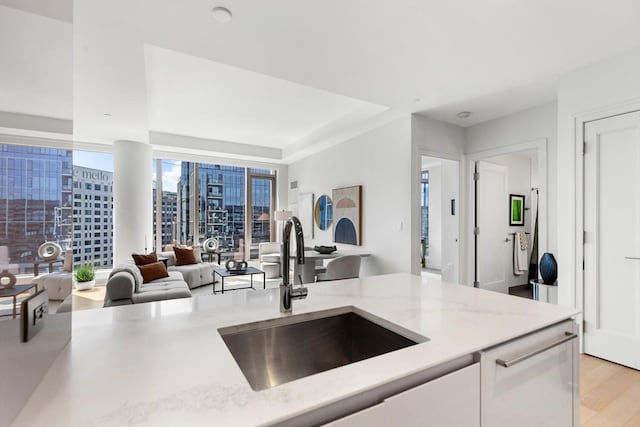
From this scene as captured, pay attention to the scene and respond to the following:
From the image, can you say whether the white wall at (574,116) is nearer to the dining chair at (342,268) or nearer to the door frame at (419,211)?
the door frame at (419,211)

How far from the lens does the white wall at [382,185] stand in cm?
402

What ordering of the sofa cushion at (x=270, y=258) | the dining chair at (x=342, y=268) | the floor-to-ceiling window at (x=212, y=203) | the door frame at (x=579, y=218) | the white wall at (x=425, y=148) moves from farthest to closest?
the floor-to-ceiling window at (x=212, y=203) < the sofa cushion at (x=270, y=258) < the white wall at (x=425, y=148) < the dining chair at (x=342, y=268) < the door frame at (x=579, y=218)

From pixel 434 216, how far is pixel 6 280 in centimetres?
773

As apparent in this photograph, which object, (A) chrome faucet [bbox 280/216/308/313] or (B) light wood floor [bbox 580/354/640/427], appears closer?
(A) chrome faucet [bbox 280/216/308/313]

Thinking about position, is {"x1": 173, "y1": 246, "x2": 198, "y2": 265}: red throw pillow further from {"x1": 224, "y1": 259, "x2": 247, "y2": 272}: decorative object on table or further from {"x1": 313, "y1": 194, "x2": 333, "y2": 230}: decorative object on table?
{"x1": 313, "y1": 194, "x2": 333, "y2": 230}: decorative object on table

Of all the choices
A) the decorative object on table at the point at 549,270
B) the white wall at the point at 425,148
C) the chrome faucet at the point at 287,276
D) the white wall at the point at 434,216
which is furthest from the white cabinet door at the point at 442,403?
the white wall at the point at 434,216

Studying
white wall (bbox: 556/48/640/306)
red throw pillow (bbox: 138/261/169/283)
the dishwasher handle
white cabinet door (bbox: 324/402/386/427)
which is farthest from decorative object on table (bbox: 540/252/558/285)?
red throw pillow (bbox: 138/261/169/283)

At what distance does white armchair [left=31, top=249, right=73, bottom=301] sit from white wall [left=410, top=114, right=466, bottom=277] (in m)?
3.59

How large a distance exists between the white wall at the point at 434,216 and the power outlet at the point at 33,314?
7.42 m

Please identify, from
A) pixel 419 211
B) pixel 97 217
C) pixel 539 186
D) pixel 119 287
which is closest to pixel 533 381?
pixel 419 211

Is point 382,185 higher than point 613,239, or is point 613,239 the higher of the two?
point 382,185

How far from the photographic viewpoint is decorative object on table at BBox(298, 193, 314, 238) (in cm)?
647

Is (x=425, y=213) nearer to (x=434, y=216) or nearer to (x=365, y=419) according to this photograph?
(x=434, y=216)

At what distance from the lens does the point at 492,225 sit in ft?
15.0
